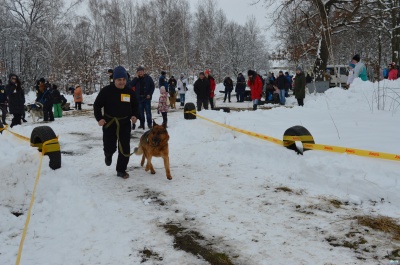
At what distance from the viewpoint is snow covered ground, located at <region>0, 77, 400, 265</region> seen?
3150 millimetres

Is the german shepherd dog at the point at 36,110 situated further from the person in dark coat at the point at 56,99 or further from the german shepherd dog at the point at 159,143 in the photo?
the german shepherd dog at the point at 159,143

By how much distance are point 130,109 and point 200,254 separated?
3388 mm

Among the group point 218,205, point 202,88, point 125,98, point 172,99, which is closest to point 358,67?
point 202,88

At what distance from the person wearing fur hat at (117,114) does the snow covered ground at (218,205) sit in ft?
1.45

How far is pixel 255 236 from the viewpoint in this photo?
3439 mm

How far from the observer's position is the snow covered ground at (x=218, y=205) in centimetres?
315

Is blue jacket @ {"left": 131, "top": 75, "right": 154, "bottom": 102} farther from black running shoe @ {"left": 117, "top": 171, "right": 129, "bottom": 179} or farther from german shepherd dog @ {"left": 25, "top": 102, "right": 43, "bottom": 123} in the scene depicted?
german shepherd dog @ {"left": 25, "top": 102, "right": 43, "bottom": 123}

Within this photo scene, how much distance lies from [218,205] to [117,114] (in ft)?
8.15

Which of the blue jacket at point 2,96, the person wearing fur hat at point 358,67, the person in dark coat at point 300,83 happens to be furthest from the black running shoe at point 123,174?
the blue jacket at point 2,96

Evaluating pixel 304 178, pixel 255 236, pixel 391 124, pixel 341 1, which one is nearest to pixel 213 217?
pixel 255 236

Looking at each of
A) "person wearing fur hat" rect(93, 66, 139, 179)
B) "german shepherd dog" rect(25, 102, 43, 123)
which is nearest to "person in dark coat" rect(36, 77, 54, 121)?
"german shepherd dog" rect(25, 102, 43, 123)

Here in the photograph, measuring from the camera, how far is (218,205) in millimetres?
4348

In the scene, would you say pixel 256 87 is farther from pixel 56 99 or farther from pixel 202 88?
pixel 56 99

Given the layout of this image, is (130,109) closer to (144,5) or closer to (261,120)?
(261,120)
